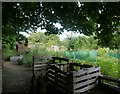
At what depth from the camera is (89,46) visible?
11555 millimetres

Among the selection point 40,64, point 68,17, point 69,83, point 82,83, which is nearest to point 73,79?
point 69,83

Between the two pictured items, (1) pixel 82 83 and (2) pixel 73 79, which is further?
(1) pixel 82 83

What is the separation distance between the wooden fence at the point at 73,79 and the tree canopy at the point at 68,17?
108cm

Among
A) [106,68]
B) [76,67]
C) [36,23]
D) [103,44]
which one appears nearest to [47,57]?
[76,67]

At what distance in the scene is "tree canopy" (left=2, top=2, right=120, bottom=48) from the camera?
4215mm

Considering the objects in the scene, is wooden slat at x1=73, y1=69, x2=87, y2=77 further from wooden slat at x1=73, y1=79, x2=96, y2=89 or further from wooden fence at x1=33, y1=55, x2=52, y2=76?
wooden fence at x1=33, y1=55, x2=52, y2=76

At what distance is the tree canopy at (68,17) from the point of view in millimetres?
4215

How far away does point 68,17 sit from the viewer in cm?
475

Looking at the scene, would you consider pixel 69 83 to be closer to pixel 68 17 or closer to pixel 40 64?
pixel 68 17

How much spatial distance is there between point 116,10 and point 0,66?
7.85 metres

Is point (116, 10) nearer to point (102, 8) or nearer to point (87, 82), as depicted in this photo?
point (102, 8)

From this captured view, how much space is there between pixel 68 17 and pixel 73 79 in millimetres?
1581

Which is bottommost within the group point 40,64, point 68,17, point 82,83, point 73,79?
point 82,83

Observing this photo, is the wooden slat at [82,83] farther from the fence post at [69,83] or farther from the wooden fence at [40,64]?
the wooden fence at [40,64]
